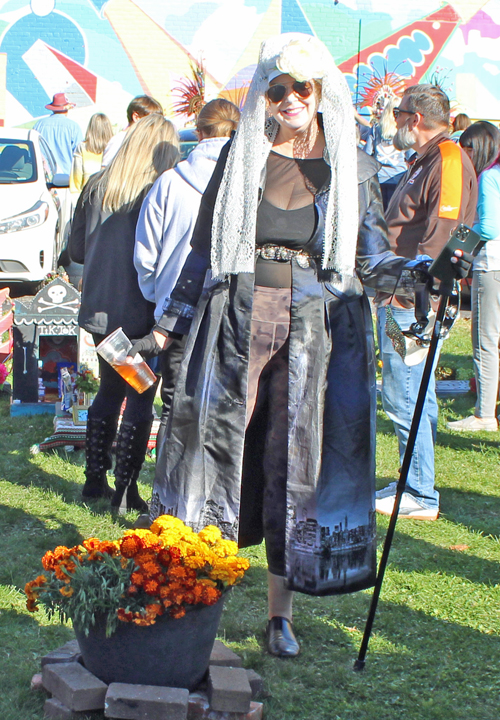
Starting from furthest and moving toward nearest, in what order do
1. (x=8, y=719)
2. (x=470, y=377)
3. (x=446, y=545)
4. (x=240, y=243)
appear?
(x=470, y=377)
(x=446, y=545)
(x=240, y=243)
(x=8, y=719)

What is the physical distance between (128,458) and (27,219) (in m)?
6.40

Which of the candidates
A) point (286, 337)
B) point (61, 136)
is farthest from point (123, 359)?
point (61, 136)

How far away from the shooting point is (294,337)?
2664mm

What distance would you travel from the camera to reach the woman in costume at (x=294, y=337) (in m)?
2.64

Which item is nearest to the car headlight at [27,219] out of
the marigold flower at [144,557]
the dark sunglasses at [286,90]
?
the dark sunglasses at [286,90]

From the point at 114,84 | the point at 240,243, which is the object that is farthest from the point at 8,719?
the point at 114,84

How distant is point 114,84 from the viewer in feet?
61.5

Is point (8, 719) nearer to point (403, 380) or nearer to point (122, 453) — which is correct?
point (122, 453)

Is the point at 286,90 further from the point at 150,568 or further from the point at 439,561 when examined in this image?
the point at 439,561

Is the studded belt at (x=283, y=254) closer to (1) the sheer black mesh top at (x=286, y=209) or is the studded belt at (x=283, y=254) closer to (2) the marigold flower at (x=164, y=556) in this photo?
(1) the sheer black mesh top at (x=286, y=209)

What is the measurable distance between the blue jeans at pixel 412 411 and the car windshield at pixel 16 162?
282 inches

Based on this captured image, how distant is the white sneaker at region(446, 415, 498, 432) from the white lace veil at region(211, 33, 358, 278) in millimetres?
3855

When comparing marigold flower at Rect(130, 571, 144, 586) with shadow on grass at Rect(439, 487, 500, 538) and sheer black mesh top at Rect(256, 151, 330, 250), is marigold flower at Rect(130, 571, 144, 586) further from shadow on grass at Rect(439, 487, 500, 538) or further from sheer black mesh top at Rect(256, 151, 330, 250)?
shadow on grass at Rect(439, 487, 500, 538)

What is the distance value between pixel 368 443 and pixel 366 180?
92 centimetres
